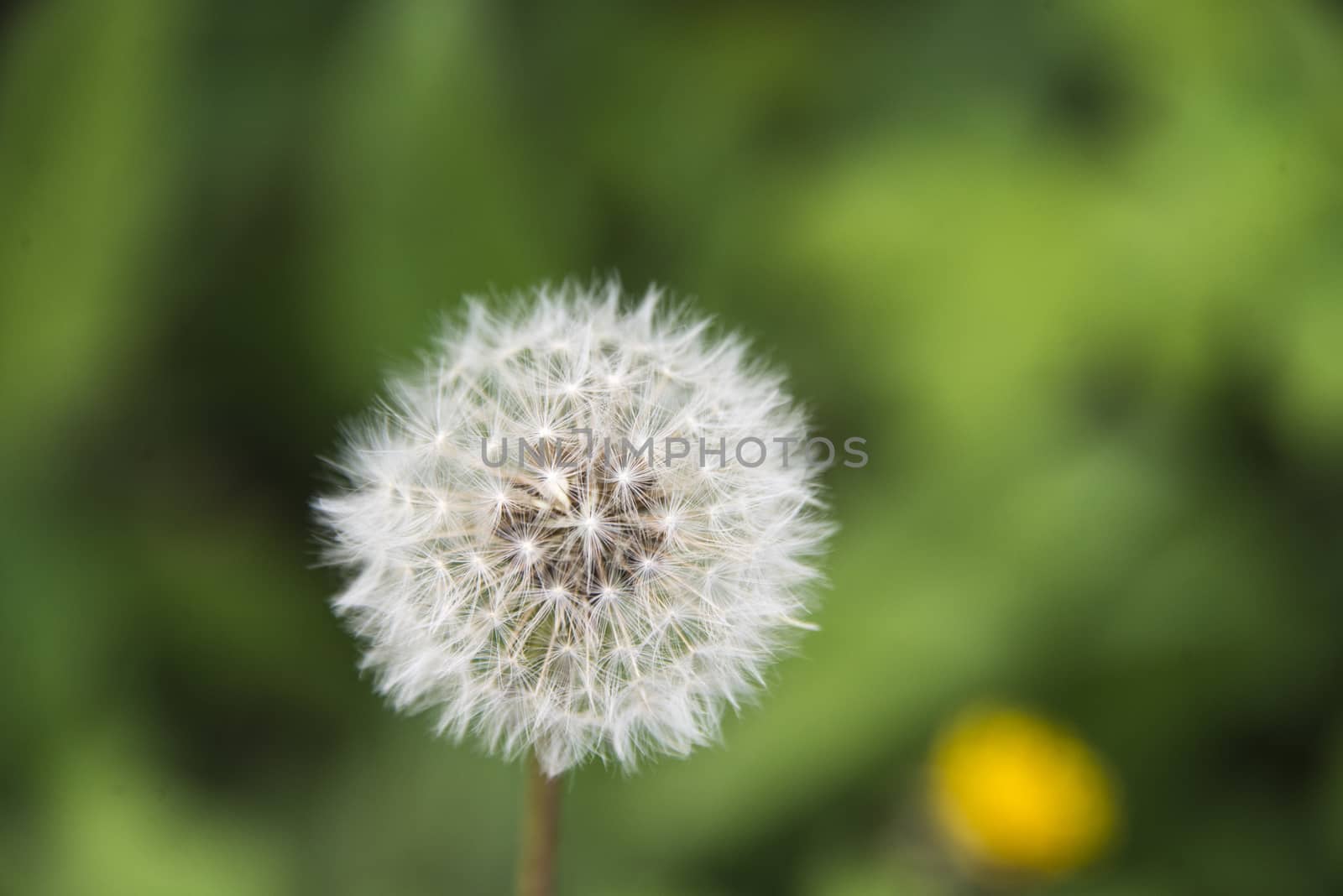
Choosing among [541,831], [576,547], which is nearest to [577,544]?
[576,547]

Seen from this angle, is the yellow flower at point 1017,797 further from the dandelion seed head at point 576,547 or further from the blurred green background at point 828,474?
the dandelion seed head at point 576,547

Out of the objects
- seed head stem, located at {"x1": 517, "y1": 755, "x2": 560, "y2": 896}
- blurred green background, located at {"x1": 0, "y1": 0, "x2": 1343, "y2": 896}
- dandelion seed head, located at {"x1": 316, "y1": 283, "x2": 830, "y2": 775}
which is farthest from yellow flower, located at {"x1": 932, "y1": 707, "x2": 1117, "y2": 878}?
seed head stem, located at {"x1": 517, "y1": 755, "x2": 560, "y2": 896}

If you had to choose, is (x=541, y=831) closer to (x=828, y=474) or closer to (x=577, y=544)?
(x=577, y=544)

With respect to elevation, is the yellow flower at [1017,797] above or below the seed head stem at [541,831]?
above

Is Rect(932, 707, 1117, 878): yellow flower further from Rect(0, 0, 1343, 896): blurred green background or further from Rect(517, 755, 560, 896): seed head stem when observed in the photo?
Rect(517, 755, 560, 896): seed head stem

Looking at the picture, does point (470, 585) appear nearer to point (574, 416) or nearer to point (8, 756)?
point (574, 416)

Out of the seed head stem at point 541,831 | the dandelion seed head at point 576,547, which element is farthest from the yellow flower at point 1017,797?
the seed head stem at point 541,831

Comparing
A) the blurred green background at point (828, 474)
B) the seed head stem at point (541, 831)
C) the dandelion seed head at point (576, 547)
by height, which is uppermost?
the blurred green background at point (828, 474)
